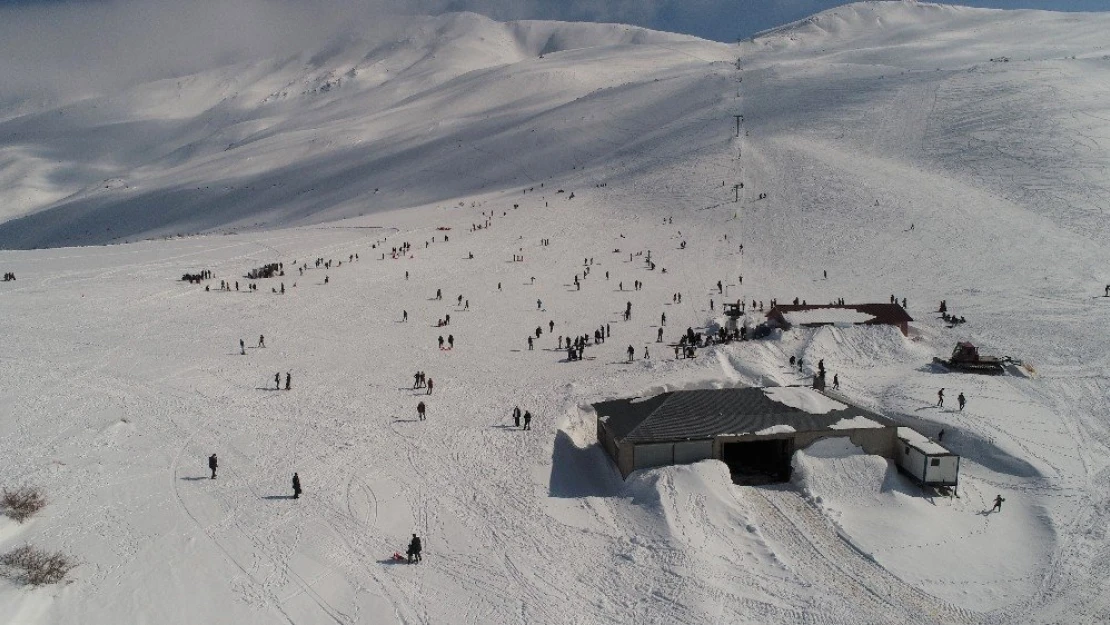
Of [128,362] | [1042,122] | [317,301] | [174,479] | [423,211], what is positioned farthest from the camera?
[423,211]

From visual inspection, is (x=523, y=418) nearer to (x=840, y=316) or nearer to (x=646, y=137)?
(x=840, y=316)

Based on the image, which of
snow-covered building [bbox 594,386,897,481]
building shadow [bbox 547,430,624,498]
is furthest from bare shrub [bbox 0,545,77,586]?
snow-covered building [bbox 594,386,897,481]

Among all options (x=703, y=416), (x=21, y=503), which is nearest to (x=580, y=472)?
(x=703, y=416)

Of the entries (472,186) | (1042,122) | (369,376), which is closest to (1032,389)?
(369,376)

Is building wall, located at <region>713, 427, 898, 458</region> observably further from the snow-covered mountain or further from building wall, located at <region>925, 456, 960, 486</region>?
the snow-covered mountain

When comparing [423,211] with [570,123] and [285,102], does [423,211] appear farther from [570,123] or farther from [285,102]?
[285,102]

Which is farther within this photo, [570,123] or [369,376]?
[570,123]

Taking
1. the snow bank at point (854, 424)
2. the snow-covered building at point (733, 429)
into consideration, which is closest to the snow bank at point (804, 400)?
the snow-covered building at point (733, 429)
